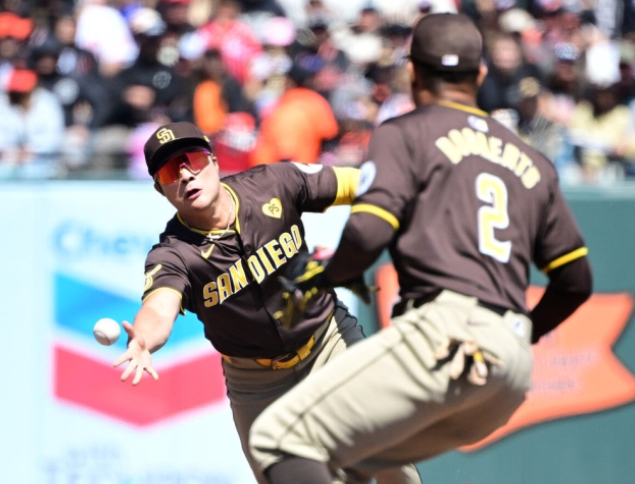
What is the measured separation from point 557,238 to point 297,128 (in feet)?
15.6

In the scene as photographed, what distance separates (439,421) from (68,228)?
13.0 ft

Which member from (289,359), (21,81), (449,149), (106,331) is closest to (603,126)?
(21,81)

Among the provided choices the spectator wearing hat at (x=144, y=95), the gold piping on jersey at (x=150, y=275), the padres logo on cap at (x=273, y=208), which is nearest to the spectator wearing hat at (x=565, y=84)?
the spectator wearing hat at (x=144, y=95)

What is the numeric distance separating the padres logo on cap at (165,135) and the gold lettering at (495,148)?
5.10 ft

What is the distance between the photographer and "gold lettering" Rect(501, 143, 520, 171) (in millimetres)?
3211

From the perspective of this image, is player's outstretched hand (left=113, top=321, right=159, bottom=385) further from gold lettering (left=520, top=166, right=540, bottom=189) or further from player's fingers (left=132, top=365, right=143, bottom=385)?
gold lettering (left=520, top=166, right=540, bottom=189)

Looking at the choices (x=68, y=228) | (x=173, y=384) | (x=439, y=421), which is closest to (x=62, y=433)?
(x=173, y=384)

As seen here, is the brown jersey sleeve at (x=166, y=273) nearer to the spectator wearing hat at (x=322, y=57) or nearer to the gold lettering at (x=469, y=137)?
the gold lettering at (x=469, y=137)

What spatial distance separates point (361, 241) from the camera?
309 cm

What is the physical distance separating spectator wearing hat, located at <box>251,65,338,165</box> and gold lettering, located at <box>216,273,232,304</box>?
3.27m

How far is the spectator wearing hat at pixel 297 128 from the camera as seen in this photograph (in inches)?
305

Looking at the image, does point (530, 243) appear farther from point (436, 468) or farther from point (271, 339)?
point (436, 468)

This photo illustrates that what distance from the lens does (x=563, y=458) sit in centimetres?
650

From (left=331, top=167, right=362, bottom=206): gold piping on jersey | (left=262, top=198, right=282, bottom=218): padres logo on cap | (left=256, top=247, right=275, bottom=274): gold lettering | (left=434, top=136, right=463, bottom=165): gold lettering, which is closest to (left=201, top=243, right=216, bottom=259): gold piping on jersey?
(left=256, top=247, right=275, bottom=274): gold lettering
